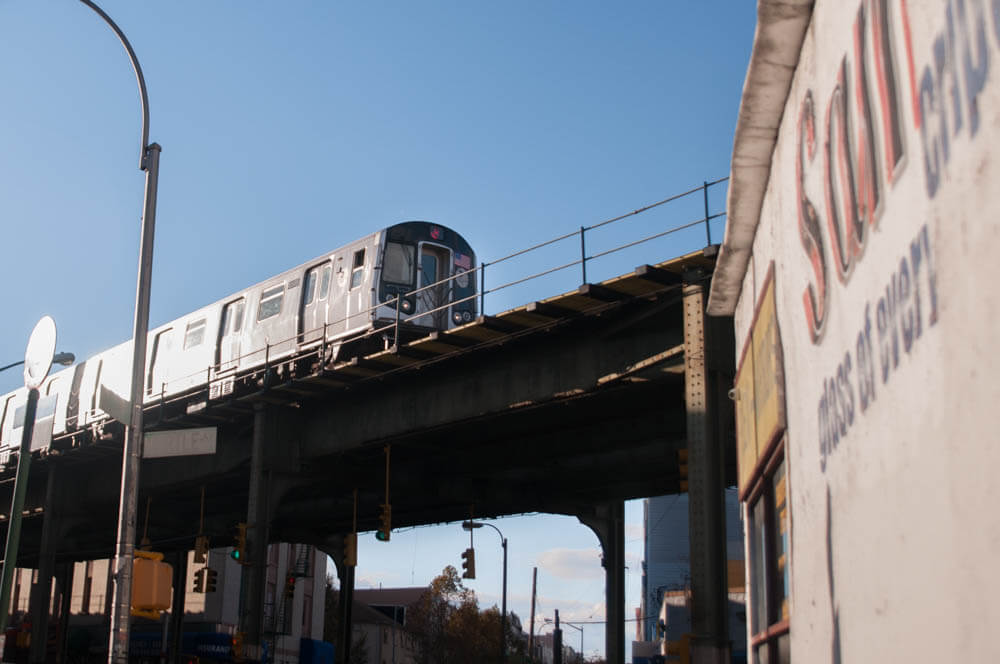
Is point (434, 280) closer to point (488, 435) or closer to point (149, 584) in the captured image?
point (488, 435)

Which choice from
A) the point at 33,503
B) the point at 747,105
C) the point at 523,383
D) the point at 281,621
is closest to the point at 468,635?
the point at 281,621

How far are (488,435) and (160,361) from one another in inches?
538

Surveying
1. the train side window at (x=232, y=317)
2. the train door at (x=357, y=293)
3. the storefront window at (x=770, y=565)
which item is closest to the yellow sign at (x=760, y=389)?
the storefront window at (x=770, y=565)

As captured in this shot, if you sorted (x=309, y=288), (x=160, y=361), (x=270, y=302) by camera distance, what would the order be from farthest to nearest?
(x=160, y=361), (x=270, y=302), (x=309, y=288)

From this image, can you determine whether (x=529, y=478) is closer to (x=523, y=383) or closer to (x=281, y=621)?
(x=523, y=383)

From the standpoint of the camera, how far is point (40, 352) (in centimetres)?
1340

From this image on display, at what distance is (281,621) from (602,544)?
31.5 meters

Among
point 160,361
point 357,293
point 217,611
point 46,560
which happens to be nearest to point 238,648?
point 357,293

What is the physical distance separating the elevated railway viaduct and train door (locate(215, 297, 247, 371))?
4.39 ft

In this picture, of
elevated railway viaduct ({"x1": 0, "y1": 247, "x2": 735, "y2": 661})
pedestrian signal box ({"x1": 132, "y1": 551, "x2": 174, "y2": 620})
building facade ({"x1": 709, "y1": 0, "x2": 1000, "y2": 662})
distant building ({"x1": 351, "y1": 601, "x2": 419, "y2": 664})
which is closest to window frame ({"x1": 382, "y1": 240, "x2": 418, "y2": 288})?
elevated railway viaduct ({"x1": 0, "y1": 247, "x2": 735, "y2": 661})

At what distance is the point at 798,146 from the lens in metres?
6.80

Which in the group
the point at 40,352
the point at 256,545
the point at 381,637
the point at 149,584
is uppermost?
the point at 40,352

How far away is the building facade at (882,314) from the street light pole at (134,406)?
7.61m

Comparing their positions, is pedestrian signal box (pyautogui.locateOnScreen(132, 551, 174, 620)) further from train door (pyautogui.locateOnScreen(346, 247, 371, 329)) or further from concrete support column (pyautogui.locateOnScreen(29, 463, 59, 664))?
concrete support column (pyautogui.locateOnScreen(29, 463, 59, 664))
